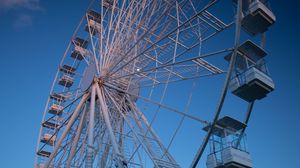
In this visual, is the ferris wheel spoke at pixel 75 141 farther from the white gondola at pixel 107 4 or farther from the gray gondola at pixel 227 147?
the white gondola at pixel 107 4

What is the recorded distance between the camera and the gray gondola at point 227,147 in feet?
31.6

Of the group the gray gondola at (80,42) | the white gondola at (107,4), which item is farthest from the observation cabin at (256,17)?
the gray gondola at (80,42)

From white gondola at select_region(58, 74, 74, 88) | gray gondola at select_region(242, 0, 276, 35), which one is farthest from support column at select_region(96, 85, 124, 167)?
white gondola at select_region(58, 74, 74, 88)

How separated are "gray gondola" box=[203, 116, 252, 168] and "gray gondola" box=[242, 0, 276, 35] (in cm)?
256

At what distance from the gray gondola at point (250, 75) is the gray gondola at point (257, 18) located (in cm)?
62

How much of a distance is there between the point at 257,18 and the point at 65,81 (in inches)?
510

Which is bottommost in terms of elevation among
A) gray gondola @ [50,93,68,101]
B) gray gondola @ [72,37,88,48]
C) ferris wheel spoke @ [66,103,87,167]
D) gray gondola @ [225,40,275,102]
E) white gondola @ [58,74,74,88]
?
ferris wheel spoke @ [66,103,87,167]

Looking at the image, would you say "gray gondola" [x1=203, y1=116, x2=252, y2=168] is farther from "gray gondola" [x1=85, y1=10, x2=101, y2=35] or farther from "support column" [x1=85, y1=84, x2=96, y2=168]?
"gray gondola" [x1=85, y1=10, x2=101, y2=35]

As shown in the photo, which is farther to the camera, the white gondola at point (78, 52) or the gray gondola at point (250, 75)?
the white gondola at point (78, 52)

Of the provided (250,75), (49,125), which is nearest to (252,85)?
(250,75)

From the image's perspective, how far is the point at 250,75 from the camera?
9.79 m

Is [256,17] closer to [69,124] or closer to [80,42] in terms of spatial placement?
[69,124]

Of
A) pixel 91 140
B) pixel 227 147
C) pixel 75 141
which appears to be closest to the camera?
pixel 227 147

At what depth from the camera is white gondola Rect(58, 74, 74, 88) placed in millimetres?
20516
